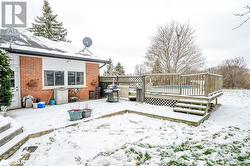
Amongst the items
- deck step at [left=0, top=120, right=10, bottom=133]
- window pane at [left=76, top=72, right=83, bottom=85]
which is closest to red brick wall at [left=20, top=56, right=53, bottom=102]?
window pane at [left=76, top=72, right=83, bottom=85]

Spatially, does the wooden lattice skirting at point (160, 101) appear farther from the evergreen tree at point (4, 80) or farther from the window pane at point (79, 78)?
the evergreen tree at point (4, 80)

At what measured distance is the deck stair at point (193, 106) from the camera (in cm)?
623

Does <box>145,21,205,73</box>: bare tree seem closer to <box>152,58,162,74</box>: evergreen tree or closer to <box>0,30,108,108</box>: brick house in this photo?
<box>152,58,162,74</box>: evergreen tree

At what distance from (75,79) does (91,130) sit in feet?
19.9

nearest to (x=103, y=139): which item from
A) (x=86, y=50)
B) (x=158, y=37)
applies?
(x=86, y=50)

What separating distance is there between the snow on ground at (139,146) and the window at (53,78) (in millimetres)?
4792

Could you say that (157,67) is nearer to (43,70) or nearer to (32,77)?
(43,70)

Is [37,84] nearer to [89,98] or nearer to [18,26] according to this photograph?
[89,98]

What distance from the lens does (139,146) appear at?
11.4 feet

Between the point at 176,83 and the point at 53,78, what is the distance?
6.74m

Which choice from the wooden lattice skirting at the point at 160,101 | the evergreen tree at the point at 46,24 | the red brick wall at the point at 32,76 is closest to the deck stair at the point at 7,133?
the red brick wall at the point at 32,76

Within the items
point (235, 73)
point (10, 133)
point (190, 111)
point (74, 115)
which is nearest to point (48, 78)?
point (74, 115)

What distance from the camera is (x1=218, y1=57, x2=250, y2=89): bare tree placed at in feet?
54.8

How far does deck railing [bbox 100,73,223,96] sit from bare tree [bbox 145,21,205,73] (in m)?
11.7
